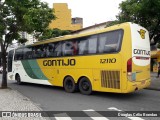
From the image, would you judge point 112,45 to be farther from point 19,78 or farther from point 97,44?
point 19,78

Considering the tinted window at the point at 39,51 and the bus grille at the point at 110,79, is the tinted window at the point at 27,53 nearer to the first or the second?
the tinted window at the point at 39,51

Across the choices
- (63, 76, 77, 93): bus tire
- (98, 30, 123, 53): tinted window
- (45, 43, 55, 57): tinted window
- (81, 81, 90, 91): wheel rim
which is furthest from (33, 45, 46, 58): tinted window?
(98, 30, 123, 53): tinted window

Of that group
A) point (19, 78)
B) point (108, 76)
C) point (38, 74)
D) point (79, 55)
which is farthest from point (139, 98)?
point (19, 78)

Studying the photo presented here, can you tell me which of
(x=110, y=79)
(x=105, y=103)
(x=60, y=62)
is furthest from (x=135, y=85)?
(x=60, y=62)

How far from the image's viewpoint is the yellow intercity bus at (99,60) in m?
10.7

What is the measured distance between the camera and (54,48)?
48.0ft

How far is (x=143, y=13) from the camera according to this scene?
13930 mm

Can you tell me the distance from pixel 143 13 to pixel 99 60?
14.0 feet

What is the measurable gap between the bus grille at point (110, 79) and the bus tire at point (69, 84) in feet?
7.37

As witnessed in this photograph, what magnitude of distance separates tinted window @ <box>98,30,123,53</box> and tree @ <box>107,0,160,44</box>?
3.05m

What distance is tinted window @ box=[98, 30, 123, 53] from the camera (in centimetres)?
1091

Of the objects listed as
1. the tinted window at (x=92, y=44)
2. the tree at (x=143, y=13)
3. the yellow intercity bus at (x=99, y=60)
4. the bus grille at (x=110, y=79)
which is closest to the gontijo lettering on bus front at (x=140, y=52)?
the yellow intercity bus at (x=99, y=60)

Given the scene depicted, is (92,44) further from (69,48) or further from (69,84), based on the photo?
(69,84)

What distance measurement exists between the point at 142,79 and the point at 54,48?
5.62 m
